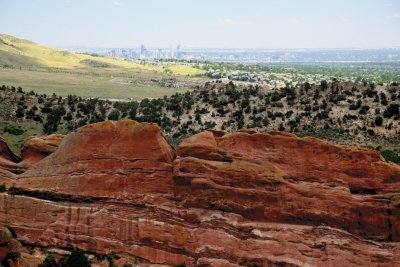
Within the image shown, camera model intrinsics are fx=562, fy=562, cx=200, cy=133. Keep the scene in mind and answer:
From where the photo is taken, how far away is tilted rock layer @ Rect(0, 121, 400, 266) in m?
33.0

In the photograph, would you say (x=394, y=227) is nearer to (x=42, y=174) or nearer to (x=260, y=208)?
(x=260, y=208)

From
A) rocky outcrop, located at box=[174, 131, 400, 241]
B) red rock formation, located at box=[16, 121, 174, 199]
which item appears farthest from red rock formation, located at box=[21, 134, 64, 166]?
rocky outcrop, located at box=[174, 131, 400, 241]

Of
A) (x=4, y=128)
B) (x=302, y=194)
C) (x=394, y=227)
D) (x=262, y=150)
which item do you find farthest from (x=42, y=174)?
(x=4, y=128)

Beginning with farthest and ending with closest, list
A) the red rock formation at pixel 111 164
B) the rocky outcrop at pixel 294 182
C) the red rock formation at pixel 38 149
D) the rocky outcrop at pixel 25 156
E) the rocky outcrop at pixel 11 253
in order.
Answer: the red rock formation at pixel 38 149 < the rocky outcrop at pixel 25 156 < the red rock formation at pixel 111 164 < the rocky outcrop at pixel 294 182 < the rocky outcrop at pixel 11 253

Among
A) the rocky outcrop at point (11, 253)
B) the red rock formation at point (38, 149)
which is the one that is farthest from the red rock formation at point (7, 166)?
the rocky outcrop at point (11, 253)

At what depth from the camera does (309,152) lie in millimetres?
35750

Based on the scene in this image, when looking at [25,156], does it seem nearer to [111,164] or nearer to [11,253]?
[111,164]

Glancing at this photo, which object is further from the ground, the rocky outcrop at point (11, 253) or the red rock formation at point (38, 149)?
the red rock formation at point (38, 149)

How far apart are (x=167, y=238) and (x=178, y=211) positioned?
6.04ft

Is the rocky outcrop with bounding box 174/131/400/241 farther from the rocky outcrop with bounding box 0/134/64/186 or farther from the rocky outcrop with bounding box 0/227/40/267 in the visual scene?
the rocky outcrop with bounding box 0/134/64/186

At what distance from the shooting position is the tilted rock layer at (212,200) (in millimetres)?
33000


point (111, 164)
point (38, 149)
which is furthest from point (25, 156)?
point (111, 164)

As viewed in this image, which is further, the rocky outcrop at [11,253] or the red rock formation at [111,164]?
the red rock formation at [111,164]

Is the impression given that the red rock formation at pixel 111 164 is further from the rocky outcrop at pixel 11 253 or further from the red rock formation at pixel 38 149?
the rocky outcrop at pixel 11 253
